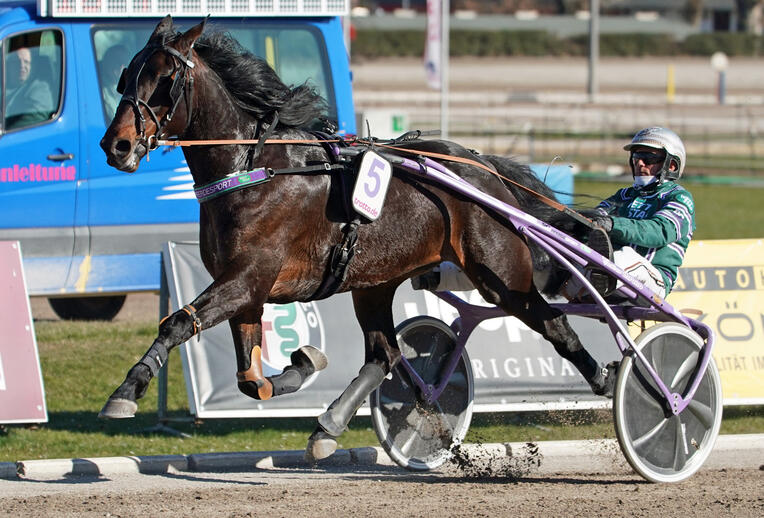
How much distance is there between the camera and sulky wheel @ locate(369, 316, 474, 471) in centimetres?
619

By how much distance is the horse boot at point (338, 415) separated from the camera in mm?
5480

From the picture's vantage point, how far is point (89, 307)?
10047 mm

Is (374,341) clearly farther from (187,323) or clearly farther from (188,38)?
(188,38)

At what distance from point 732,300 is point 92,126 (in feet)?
15.9

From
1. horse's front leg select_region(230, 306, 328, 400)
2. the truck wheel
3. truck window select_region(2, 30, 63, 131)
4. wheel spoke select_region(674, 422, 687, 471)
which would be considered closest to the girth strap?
horse's front leg select_region(230, 306, 328, 400)

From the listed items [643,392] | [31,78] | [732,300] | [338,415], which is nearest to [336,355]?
[338,415]

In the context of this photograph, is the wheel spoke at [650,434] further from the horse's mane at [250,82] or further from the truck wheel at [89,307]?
the truck wheel at [89,307]

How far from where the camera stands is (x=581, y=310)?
5.95 meters

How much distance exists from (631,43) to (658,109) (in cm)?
2391

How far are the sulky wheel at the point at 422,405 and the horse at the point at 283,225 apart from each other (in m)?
0.34

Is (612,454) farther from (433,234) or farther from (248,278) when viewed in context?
(248,278)

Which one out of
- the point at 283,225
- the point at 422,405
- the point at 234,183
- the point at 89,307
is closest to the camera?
the point at 234,183

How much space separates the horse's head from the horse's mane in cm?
31

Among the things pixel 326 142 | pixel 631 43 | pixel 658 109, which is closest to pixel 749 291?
pixel 326 142
